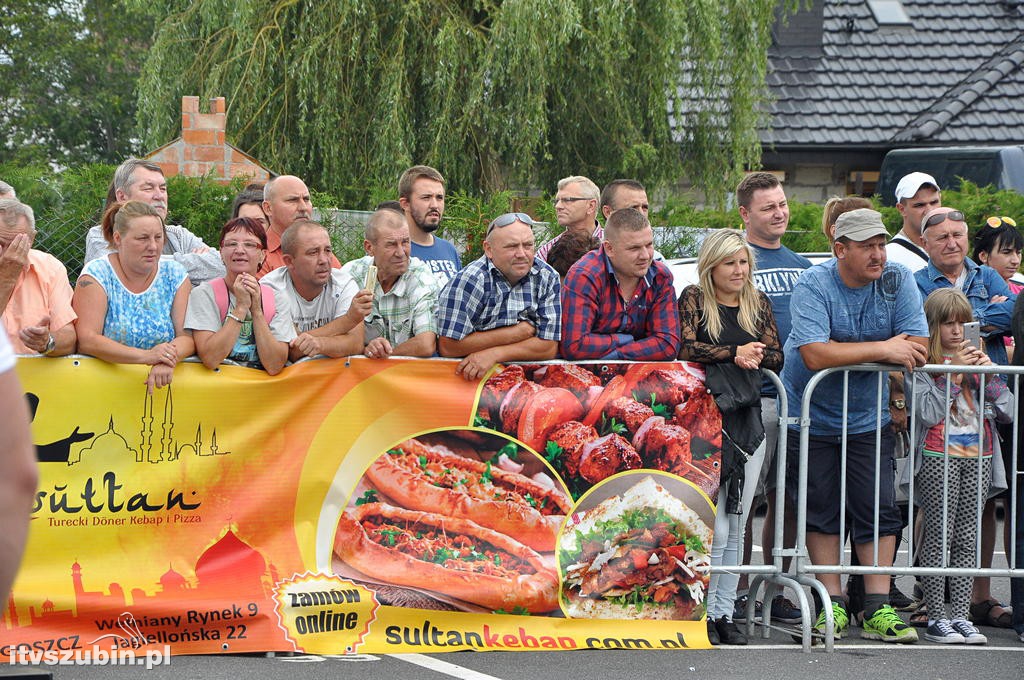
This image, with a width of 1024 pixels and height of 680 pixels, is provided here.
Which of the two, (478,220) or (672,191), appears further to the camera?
(672,191)

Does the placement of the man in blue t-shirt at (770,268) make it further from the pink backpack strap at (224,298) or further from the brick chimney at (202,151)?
the brick chimney at (202,151)

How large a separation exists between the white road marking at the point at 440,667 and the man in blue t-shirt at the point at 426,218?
8.36 ft

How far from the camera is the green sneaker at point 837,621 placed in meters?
6.31

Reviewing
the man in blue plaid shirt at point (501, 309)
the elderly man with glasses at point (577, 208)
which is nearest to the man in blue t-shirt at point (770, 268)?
the elderly man with glasses at point (577, 208)

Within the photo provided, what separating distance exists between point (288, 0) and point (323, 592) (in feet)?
32.2

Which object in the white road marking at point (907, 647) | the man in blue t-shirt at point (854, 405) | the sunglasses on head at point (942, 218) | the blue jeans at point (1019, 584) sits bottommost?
the white road marking at point (907, 647)

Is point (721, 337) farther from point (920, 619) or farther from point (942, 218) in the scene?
point (920, 619)

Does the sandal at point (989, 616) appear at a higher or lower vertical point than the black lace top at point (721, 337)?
lower

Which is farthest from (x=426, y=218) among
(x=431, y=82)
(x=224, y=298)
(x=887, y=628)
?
(x=431, y=82)

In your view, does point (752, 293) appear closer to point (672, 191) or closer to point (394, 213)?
point (394, 213)

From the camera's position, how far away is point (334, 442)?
601 centimetres

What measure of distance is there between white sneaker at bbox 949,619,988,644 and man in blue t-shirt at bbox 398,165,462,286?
335 cm

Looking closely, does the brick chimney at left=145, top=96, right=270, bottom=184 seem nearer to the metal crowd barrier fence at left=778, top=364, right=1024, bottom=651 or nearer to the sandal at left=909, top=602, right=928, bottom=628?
the metal crowd barrier fence at left=778, top=364, right=1024, bottom=651

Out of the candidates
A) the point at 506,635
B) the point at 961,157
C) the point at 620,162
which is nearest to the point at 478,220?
the point at 620,162
